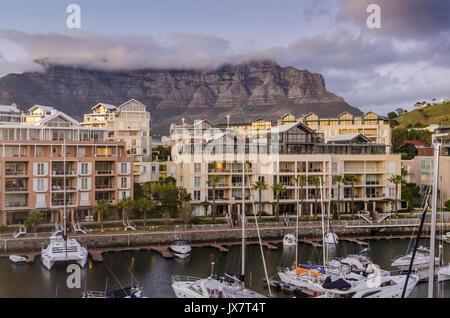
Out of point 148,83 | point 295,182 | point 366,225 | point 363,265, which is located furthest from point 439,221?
point 148,83

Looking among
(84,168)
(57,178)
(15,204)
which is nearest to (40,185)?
(57,178)

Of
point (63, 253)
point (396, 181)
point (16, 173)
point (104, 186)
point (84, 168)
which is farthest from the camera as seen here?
point (396, 181)

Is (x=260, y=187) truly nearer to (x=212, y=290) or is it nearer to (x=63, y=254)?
(x=63, y=254)

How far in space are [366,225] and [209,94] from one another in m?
112

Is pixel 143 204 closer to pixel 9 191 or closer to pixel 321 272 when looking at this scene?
pixel 9 191

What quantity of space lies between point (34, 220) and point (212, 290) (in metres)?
21.5

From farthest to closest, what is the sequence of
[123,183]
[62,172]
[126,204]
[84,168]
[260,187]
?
[260,187] → [123,183] → [84,168] → [62,172] → [126,204]

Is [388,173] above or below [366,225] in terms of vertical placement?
above

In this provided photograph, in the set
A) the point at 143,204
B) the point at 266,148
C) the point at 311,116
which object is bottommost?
the point at 143,204

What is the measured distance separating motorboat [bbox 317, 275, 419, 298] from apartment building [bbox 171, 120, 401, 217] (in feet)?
70.2

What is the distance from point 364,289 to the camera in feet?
84.7

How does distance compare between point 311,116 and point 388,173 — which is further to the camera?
point 311,116

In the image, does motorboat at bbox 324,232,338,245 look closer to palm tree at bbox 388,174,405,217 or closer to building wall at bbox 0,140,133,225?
palm tree at bbox 388,174,405,217
